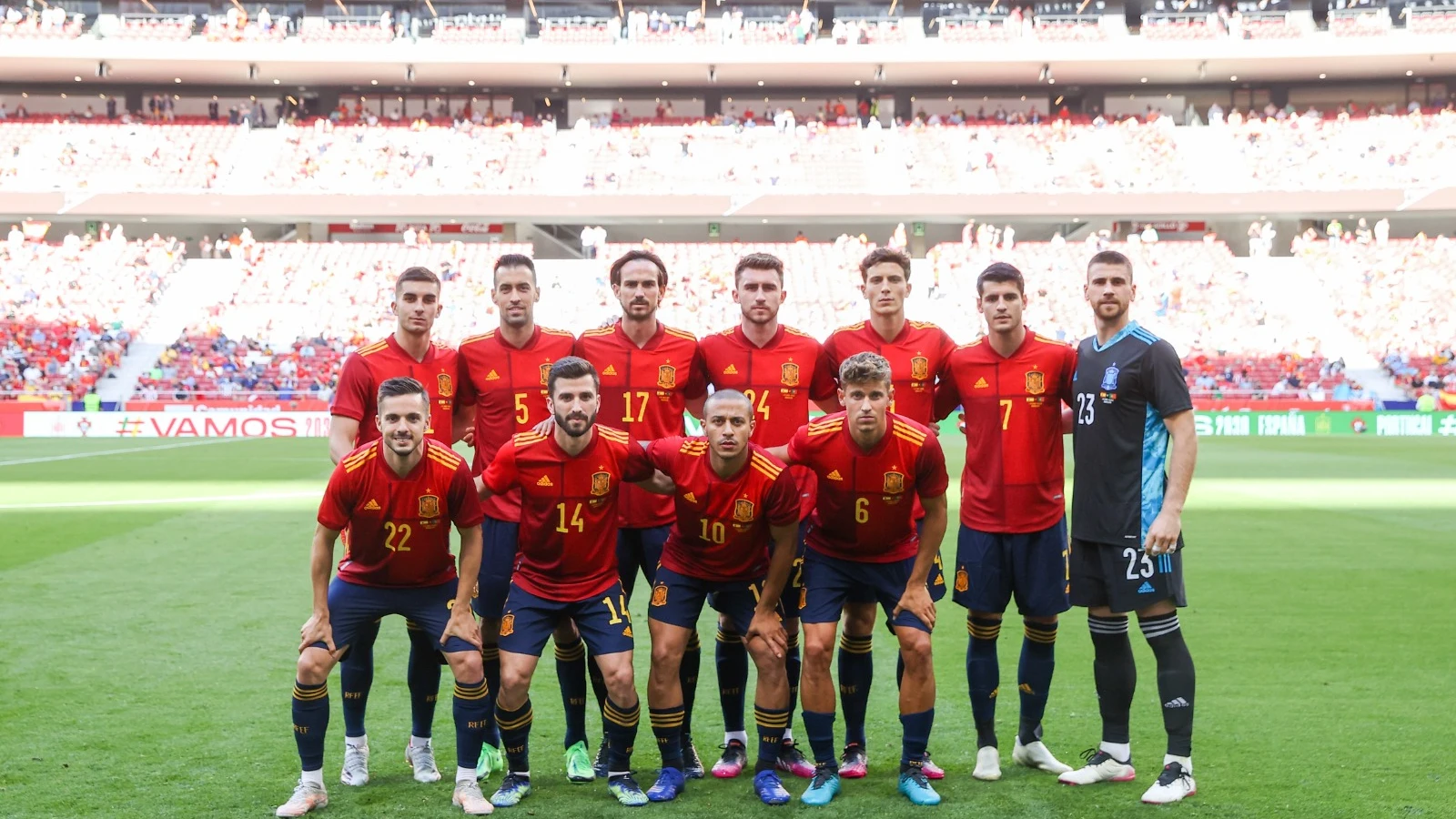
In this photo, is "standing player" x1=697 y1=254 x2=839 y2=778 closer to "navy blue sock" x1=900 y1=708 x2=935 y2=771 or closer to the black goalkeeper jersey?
"navy blue sock" x1=900 y1=708 x2=935 y2=771

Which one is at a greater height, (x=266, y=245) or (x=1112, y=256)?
(x=266, y=245)

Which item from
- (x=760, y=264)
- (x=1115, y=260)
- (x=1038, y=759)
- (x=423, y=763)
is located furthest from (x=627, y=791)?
(x=1115, y=260)

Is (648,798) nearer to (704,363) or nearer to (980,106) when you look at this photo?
(704,363)

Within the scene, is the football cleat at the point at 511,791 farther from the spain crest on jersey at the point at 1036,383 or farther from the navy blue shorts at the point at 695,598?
the spain crest on jersey at the point at 1036,383

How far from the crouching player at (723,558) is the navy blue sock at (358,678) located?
128cm

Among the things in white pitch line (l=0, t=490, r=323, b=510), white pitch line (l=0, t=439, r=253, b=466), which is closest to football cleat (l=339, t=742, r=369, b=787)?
white pitch line (l=0, t=490, r=323, b=510)

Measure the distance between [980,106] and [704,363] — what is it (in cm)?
4603

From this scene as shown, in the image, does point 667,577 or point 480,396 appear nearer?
point 667,577

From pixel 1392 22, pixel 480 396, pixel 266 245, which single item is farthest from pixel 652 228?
pixel 480 396

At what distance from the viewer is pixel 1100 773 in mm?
5410

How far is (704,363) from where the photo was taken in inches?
243

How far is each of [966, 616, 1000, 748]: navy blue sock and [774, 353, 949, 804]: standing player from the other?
33cm

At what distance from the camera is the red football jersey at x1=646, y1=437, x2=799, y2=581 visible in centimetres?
541

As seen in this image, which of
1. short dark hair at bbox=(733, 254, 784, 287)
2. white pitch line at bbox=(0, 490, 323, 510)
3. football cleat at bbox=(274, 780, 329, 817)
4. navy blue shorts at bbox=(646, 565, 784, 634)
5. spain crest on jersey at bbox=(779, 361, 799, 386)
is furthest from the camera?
white pitch line at bbox=(0, 490, 323, 510)
